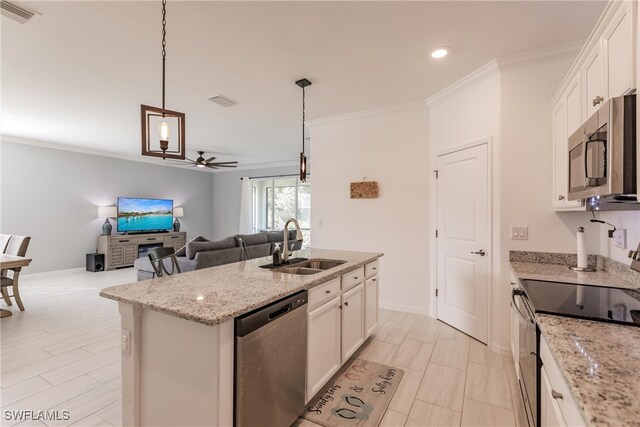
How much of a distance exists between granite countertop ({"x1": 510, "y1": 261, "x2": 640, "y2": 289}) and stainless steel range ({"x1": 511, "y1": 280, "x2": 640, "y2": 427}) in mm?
137

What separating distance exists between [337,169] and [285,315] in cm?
304

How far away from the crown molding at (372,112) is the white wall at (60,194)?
542 centimetres

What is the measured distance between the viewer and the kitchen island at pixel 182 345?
51.3 inches

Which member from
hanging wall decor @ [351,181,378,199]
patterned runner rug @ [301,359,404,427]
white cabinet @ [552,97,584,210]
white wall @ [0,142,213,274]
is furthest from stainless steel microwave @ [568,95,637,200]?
white wall @ [0,142,213,274]

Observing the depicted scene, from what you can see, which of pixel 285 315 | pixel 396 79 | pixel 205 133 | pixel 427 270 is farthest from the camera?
pixel 205 133

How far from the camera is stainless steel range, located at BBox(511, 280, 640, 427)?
130cm

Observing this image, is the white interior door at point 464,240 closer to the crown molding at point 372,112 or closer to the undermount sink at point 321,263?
the crown molding at point 372,112

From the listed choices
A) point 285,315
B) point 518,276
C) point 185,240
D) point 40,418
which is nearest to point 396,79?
point 518,276

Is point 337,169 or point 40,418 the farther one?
point 337,169

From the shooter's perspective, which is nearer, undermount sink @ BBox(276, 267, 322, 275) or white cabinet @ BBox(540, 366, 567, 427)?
white cabinet @ BBox(540, 366, 567, 427)

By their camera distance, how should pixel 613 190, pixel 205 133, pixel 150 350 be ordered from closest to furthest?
pixel 613 190 < pixel 150 350 < pixel 205 133

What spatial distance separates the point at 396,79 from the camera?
313 centimetres

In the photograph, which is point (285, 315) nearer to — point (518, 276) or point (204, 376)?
point (204, 376)

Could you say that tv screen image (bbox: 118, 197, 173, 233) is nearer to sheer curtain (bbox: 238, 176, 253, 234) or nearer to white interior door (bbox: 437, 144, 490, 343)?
sheer curtain (bbox: 238, 176, 253, 234)
